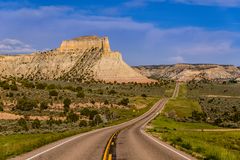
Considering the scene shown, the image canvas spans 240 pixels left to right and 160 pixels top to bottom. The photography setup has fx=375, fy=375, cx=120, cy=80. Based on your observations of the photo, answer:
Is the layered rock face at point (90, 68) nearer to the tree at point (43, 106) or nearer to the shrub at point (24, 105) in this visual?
the tree at point (43, 106)

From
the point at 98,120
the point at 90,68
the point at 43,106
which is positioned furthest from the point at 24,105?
the point at 90,68

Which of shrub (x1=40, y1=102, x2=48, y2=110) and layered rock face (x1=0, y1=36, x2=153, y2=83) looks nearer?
shrub (x1=40, y1=102, x2=48, y2=110)

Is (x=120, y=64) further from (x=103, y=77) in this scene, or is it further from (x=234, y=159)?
(x=234, y=159)

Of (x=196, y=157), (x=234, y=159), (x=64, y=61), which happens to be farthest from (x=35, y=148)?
(x=64, y=61)

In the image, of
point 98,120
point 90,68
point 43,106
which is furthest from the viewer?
point 90,68

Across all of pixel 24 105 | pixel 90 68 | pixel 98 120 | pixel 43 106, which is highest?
pixel 90 68

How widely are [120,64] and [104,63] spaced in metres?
9.08

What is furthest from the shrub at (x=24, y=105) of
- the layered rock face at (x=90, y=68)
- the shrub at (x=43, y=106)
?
the layered rock face at (x=90, y=68)

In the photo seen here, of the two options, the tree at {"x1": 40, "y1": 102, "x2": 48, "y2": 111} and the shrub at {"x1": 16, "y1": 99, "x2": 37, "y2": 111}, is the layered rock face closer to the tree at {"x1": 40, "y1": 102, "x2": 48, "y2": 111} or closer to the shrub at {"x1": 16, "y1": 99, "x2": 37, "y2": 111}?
the tree at {"x1": 40, "y1": 102, "x2": 48, "y2": 111}

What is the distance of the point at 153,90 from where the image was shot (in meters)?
157

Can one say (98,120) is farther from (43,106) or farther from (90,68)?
(90,68)

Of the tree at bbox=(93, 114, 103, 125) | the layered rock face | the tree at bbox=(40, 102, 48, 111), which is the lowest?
the tree at bbox=(93, 114, 103, 125)

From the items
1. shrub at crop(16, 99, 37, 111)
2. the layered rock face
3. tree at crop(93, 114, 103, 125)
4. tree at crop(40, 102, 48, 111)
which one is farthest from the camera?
the layered rock face

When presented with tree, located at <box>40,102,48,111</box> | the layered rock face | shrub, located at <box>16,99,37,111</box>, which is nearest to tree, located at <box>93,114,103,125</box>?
tree, located at <box>40,102,48,111</box>
